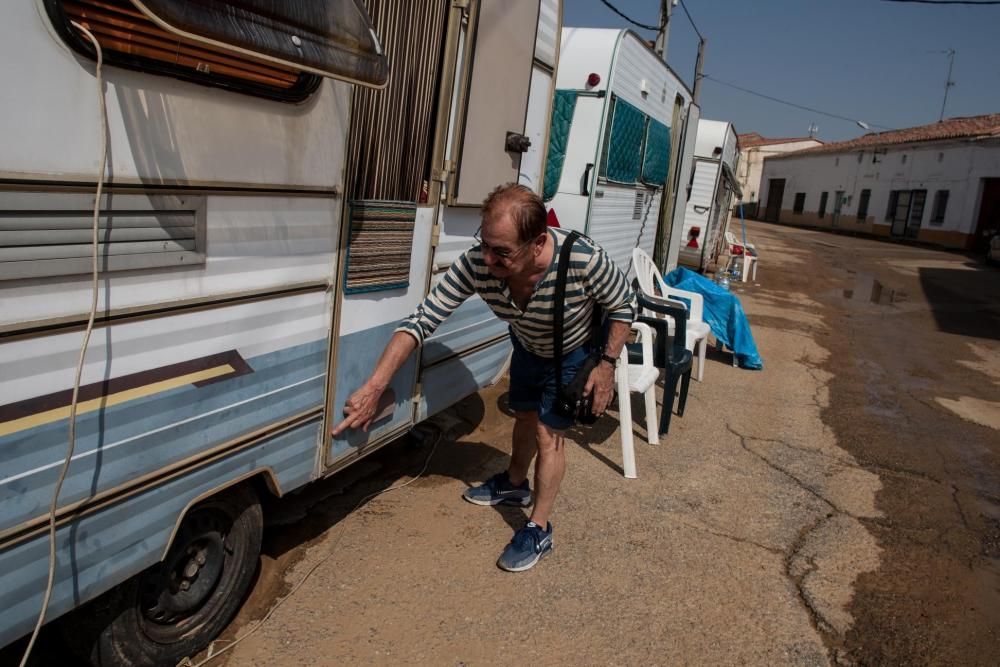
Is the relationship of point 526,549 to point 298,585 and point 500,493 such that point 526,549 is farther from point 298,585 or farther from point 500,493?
point 298,585

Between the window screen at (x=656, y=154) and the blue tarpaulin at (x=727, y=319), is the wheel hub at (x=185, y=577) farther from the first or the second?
the window screen at (x=656, y=154)

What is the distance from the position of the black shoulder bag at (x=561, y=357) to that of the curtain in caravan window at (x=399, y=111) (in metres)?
0.75

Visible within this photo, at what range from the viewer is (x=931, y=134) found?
3459 cm

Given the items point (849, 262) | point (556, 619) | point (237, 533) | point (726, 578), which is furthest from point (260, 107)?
point (849, 262)

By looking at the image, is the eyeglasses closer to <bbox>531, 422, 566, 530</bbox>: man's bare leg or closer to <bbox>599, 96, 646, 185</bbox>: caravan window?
<bbox>531, 422, 566, 530</bbox>: man's bare leg

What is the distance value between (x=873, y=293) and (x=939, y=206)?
21.5 m

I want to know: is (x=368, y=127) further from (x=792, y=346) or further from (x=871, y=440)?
(x=792, y=346)

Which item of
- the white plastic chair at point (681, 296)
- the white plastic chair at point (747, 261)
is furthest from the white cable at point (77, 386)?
the white plastic chair at point (747, 261)

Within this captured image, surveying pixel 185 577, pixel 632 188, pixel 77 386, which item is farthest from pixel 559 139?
pixel 77 386

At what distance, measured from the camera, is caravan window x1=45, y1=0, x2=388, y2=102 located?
5.71 feet

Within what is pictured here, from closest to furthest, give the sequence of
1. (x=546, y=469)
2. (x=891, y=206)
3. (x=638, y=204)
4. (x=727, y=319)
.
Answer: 1. (x=546, y=469)
2. (x=727, y=319)
3. (x=638, y=204)
4. (x=891, y=206)

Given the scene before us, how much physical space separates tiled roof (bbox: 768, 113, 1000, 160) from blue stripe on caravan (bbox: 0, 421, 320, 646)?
3375 centimetres

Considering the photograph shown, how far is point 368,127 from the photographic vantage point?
279 cm

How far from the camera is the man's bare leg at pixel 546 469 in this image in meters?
3.29
